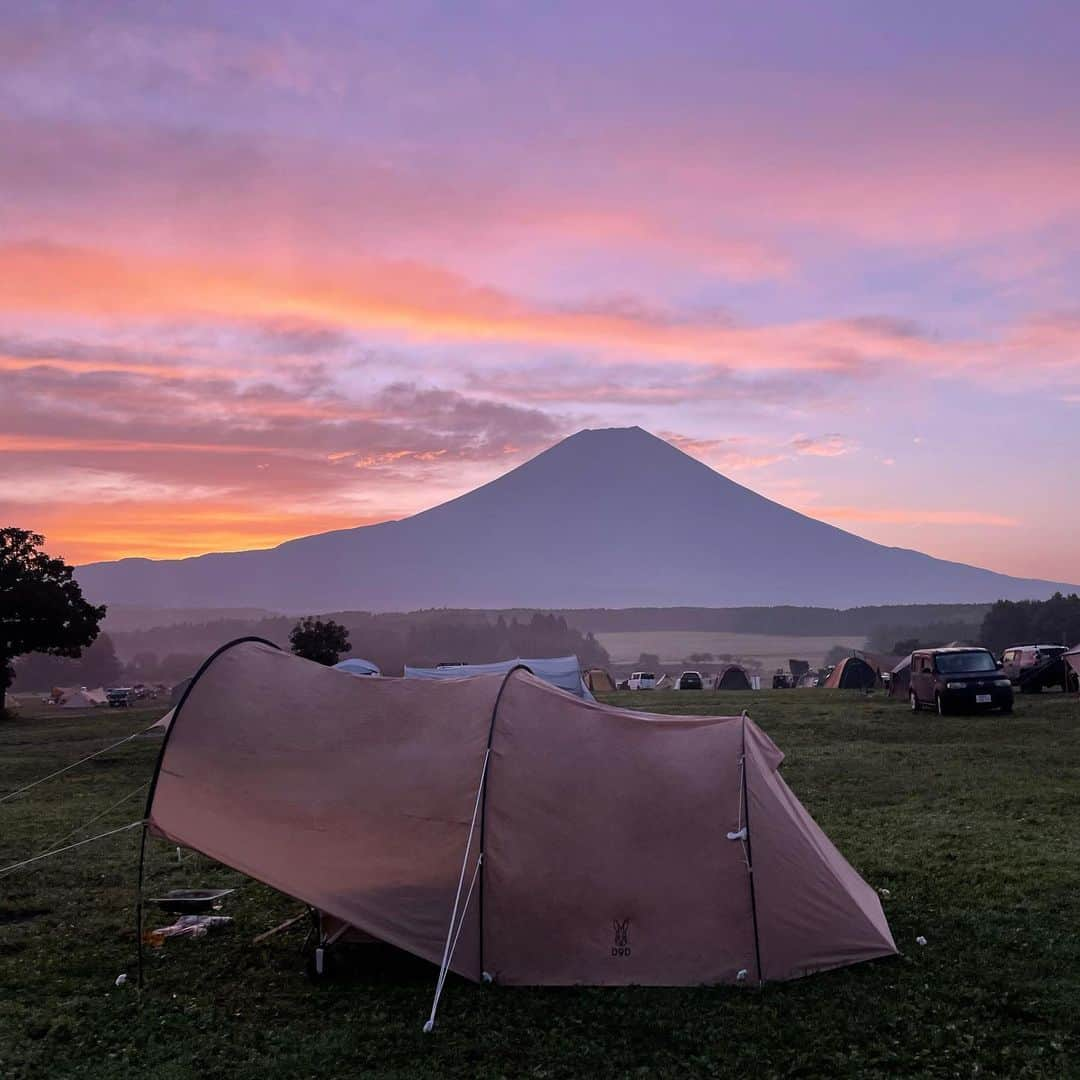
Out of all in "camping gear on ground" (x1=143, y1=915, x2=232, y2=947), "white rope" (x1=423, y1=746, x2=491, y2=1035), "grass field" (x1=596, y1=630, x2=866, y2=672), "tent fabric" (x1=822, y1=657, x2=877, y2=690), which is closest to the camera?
"white rope" (x1=423, y1=746, x2=491, y2=1035)

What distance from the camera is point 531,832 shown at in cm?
847

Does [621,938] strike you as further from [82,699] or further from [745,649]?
[745,649]

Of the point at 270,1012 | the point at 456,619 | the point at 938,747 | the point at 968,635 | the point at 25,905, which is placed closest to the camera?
the point at 270,1012

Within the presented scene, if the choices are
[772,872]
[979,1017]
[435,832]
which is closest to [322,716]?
[435,832]

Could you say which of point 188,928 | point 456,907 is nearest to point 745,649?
point 188,928

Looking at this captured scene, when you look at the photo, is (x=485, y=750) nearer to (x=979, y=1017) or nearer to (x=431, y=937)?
(x=431, y=937)

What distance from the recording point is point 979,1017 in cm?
738

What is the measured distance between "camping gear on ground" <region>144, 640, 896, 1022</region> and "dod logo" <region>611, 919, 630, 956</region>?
0.03 ft

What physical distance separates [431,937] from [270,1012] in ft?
4.04

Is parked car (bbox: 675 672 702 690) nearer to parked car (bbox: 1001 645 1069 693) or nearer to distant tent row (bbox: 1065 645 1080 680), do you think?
parked car (bbox: 1001 645 1069 693)

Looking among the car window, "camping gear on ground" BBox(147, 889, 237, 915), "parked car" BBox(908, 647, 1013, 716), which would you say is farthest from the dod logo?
the car window

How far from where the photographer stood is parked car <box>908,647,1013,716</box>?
2731 centimetres

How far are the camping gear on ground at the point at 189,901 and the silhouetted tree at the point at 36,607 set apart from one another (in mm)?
32753

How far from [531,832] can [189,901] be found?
3810 millimetres
